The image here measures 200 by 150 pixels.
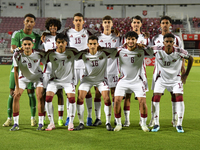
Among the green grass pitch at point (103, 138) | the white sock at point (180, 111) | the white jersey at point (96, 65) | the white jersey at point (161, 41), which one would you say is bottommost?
the green grass pitch at point (103, 138)

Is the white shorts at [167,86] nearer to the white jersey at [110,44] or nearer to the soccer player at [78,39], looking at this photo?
the white jersey at [110,44]

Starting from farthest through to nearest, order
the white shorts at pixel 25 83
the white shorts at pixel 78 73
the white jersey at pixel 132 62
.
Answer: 1. the white shorts at pixel 78 73
2. the white shorts at pixel 25 83
3. the white jersey at pixel 132 62

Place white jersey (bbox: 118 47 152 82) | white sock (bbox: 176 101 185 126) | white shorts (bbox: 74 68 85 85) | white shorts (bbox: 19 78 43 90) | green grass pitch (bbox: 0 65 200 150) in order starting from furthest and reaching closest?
white shorts (bbox: 74 68 85 85)
white shorts (bbox: 19 78 43 90)
white jersey (bbox: 118 47 152 82)
white sock (bbox: 176 101 185 126)
green grass pitch (bbox: 0 65 200 150)

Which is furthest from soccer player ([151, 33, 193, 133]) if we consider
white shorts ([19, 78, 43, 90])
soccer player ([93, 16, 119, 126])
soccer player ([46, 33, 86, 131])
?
white shorts ([19, 78, 43, 90])

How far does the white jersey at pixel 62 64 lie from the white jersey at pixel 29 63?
0.21 metres

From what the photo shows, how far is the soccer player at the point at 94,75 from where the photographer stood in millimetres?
5344

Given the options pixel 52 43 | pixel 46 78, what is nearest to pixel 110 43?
pixel 52 43

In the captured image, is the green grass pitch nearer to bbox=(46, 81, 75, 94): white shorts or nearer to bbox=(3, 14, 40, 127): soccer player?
bbox=(3, 14, 40, 127): soccer player

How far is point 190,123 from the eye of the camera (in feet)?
19.1

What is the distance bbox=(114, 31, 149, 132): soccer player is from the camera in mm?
5234

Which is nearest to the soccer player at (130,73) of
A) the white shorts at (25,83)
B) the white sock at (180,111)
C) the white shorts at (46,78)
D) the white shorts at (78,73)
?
the white sock at (180,111)

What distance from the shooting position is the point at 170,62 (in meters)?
5.27

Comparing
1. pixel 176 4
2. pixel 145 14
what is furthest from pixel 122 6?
→ pixel 176 4

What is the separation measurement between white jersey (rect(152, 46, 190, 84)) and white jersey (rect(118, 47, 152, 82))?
0.24 meters
